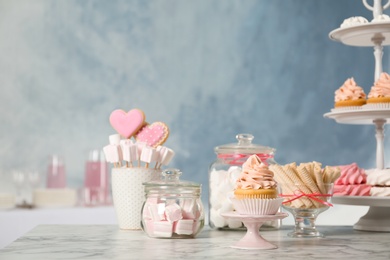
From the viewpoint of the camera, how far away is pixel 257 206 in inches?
59.4

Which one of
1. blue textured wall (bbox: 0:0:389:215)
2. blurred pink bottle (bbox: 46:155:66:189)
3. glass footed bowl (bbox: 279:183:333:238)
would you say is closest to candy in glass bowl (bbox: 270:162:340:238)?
glass footed bowl (bbox: 279:183:333:238)

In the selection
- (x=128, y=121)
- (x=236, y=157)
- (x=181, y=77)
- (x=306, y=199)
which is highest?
(x=181, y=77)

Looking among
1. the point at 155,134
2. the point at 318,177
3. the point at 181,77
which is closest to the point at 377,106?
the point at 318,177

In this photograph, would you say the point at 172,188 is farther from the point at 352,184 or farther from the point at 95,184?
the point at 95,184

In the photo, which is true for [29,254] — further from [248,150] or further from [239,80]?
[239,80]

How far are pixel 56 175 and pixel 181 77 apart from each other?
91 centimetres

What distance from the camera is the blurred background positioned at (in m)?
3.89

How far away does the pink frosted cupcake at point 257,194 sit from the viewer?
4.95 feet

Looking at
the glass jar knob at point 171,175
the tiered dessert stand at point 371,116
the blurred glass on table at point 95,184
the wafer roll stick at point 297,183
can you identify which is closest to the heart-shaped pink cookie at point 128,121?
the glass jar knob at point 171,175

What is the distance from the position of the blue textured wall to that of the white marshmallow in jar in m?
1.92

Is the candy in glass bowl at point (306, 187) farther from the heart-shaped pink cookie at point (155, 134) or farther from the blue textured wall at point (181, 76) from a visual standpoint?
the blue textured wall at point (181, 76)

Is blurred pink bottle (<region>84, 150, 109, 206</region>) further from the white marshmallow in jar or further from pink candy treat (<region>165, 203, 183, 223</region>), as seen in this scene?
pink candy treat (<region>165, 203, 183, 223</region>)

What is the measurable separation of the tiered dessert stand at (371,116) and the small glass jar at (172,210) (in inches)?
18.8

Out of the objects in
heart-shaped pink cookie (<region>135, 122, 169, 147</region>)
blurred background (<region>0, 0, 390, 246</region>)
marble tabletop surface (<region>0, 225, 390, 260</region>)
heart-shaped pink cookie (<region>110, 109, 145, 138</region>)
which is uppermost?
blurred background (<region>0, 0, 390, 246</region>)
